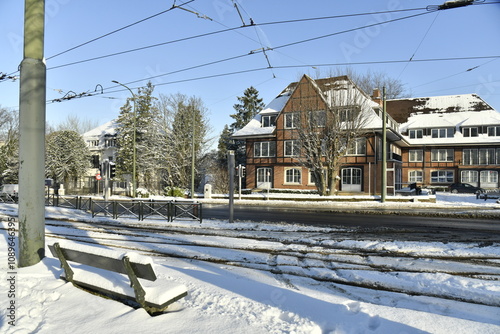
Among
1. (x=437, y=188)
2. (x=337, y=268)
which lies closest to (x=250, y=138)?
(x=437, y=188)

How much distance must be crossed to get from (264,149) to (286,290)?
112 ft

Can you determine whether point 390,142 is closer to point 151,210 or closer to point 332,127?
point 332,127

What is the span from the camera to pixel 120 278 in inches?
185

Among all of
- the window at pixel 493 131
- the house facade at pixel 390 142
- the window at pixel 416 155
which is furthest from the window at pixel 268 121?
the window at pixel 493 131

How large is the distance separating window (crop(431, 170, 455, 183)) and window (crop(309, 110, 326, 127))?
23474 mm

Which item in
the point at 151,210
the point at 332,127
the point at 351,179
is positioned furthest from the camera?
the point at 351,179

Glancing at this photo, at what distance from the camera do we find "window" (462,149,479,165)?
1636 inches

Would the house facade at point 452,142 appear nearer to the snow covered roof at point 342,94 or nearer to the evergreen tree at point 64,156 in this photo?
→ the snow covered roof at point 342,94

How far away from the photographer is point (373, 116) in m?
31.6

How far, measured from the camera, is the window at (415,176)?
4441 cm

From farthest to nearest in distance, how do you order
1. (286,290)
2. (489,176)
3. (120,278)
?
(489,176) < (286,290) < (120,278)

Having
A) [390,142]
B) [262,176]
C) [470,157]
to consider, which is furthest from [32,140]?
[470,157]

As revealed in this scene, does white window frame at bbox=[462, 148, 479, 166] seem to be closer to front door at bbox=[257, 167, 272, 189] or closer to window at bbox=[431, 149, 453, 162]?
window at bbox=[431, 149, 453, 162]

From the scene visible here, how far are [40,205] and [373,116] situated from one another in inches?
1189
